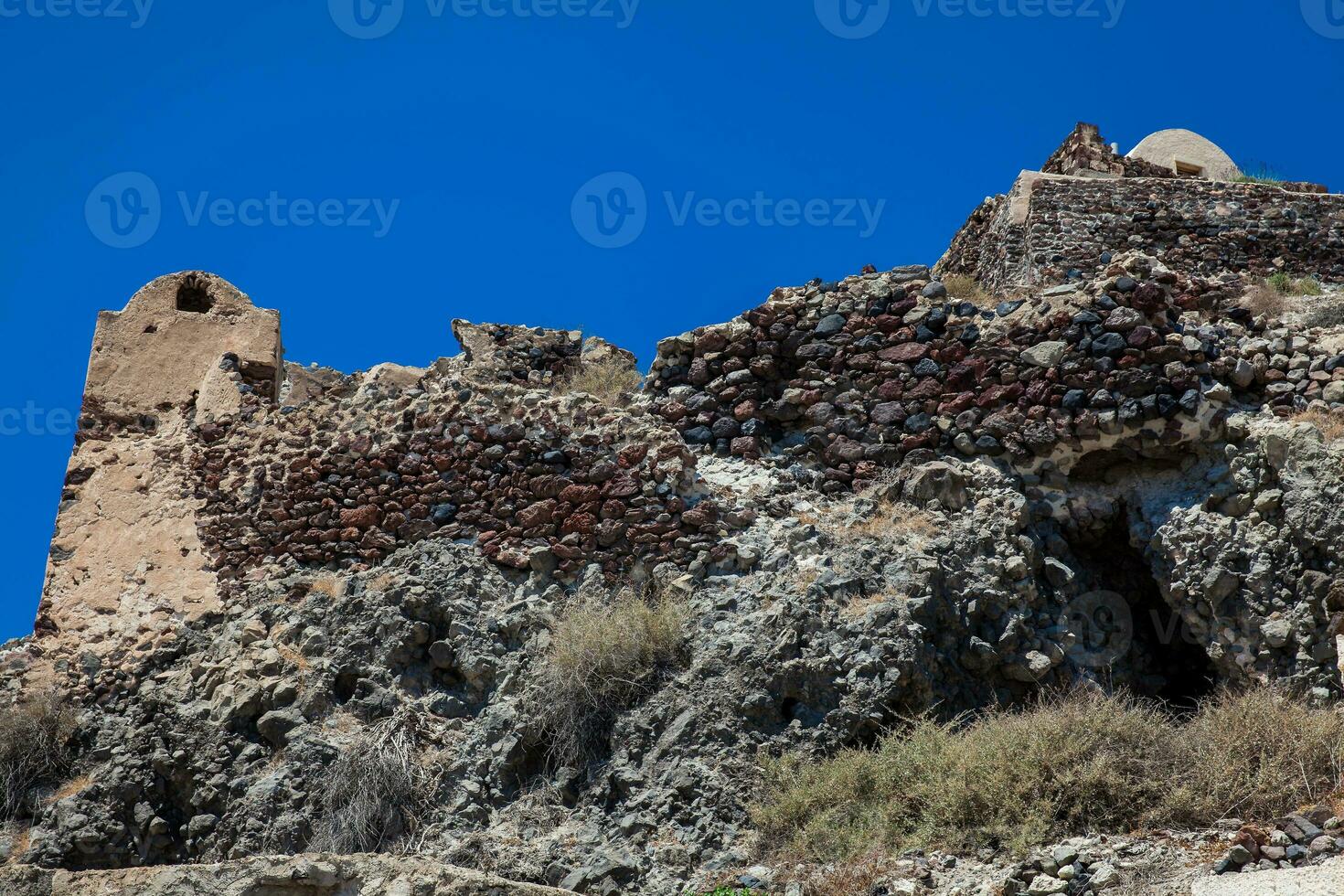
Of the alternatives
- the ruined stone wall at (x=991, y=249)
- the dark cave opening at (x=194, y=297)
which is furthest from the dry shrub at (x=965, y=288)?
the dark cave opening at (x=194, y=297)

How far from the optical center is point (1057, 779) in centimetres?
749

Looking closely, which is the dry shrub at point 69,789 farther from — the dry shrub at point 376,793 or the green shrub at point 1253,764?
the green shrub at point 1253,764

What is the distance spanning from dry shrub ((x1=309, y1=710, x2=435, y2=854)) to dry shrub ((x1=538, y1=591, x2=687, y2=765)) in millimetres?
867

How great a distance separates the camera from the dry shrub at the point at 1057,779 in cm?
727

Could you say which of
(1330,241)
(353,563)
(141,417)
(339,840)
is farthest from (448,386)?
(1330,241)

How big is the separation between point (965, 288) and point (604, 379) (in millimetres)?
4220

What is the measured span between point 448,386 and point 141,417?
9.42 ft

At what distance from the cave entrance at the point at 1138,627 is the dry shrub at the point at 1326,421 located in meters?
1.27

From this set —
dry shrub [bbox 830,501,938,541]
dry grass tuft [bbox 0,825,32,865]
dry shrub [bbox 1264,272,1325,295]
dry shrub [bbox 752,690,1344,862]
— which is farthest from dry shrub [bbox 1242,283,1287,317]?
dry grass tuft [bbox 0,825,32,865]

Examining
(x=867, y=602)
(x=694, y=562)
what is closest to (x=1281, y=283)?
(x=867, y=602)

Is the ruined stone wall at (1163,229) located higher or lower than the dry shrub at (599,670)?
higher

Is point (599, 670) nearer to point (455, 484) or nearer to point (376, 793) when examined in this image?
point (376, 793)

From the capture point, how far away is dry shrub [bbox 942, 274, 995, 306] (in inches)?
602

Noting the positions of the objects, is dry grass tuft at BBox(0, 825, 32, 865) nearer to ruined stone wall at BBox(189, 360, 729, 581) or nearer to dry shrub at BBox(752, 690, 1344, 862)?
ruined stone wall at BBox(189, 360, 729, 581)
